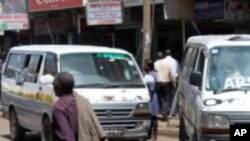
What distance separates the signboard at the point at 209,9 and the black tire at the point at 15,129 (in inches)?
261

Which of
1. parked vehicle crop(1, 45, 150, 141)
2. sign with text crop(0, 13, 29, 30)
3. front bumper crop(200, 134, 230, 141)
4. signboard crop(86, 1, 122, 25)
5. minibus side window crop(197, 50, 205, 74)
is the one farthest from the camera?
sign with text crop(0, 13, 29, 30)

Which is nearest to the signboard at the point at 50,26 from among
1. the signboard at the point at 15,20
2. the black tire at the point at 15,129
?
the signboard at the point at 15,20

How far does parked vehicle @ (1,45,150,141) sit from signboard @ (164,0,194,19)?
6.74m

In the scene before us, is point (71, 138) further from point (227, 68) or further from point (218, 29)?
point (218, 29)

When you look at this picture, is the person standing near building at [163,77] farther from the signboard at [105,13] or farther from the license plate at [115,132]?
the license plate at [115,132]

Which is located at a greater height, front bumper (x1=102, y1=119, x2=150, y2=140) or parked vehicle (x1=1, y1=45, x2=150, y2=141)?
parked vehicle (x1=1, y1=45, x2=150, y2=141)

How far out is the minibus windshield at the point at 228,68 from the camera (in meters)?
9.64

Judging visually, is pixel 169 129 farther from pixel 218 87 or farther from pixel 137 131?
pixel 218 87

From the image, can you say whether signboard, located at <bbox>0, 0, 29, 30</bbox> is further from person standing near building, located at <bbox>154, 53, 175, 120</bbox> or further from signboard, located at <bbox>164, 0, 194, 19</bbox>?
person standing near building, located at <bbox>154, 53, 175, 120</bbox>

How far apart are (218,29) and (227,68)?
10.4m

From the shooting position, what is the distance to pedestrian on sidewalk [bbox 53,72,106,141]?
20.7ft

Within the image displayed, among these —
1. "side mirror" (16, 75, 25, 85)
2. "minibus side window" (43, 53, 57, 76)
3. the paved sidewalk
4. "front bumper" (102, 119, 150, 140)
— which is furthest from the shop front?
"minibus side window" (43, 53, 57, 76)

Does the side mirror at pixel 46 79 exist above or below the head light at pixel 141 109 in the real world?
above

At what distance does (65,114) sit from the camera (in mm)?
6328
